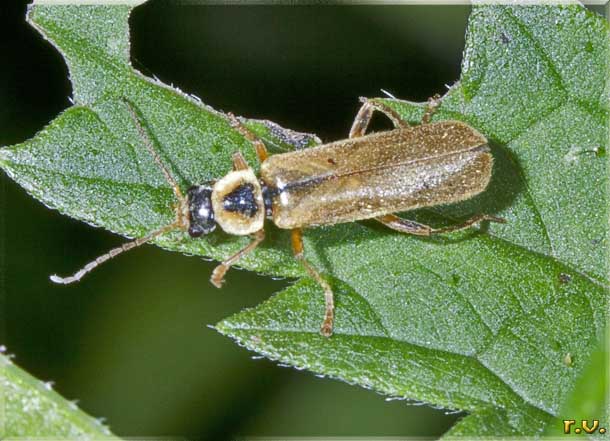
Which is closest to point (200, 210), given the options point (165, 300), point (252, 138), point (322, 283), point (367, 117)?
point (252, 138)

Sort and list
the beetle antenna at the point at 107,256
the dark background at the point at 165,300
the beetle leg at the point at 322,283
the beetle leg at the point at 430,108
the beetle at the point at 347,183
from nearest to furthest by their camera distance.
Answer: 1. the beetle leg at the point at 322,283
2. the beetle antenna at the point at 107,256
3. the beetle at the point at 347,183
4. the beetle leg at the point at 430,108
5. the dark background at the point at 165,300

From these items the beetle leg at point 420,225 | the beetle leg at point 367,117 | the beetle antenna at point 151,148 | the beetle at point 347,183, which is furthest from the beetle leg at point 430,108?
the beetle antenna at point 151,148

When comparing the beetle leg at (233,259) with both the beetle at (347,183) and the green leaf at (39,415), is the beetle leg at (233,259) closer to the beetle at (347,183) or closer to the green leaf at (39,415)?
the beetle at (347,183)

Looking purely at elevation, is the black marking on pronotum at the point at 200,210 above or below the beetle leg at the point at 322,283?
above

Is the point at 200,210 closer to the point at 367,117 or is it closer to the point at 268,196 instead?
the point at 268,196

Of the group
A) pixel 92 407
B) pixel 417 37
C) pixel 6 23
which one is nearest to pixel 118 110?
pixel 6 23

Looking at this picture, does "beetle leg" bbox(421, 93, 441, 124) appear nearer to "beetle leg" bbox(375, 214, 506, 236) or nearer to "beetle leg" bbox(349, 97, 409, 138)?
"beetle leg" bbox(349, 97, 409, 138)

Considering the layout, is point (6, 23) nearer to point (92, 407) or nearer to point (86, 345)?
point (86, 345)
